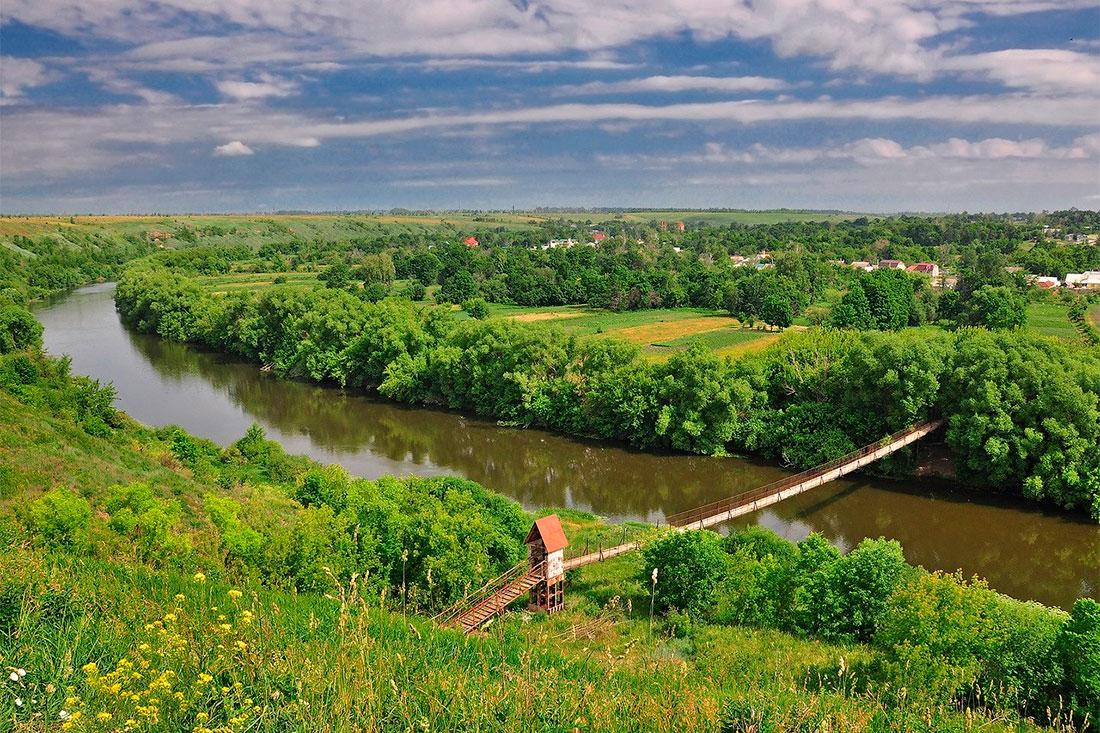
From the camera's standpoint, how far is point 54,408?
32.8 metres

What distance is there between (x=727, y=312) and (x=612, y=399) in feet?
151

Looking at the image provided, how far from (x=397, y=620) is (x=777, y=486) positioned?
87.1ft

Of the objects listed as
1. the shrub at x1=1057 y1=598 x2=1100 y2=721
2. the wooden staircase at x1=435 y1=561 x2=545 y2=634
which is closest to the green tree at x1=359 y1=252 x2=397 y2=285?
the wooden staircase at x1=435 y1=561 x2=545 y2=634

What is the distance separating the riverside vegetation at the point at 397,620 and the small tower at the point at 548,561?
108 cm

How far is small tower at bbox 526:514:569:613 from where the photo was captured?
71.3 ft

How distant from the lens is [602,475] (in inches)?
1576

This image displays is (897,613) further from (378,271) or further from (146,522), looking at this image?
(378,271)

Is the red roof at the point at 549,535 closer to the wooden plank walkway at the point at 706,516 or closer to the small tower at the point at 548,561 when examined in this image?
the small tower at the point at 548,561

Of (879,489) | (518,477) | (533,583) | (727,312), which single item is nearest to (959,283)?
(727,312)

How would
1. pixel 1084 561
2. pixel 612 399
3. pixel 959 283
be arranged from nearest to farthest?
1. pixel 1084 561
2. pixel 612 399
3. pixel 959 283

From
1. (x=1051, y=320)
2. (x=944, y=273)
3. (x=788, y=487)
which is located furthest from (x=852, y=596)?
(x=944, y=273)

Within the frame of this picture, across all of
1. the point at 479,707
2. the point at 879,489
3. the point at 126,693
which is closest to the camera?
the point at 126,693

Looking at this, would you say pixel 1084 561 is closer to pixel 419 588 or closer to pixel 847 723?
pixel 419 588

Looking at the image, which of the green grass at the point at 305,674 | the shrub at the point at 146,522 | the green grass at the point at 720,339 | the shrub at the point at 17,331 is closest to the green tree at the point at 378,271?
the shrub at the point at 17,331
